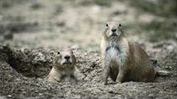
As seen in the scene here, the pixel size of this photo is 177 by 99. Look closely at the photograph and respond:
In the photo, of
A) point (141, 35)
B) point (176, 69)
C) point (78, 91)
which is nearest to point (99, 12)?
point (141, 35)

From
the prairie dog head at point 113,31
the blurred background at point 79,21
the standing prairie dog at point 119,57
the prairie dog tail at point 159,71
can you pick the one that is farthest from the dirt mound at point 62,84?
the blurred background at point 79,21

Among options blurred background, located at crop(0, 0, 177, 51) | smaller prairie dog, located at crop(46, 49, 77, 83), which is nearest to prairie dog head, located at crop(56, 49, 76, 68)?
smaller prairie dog, located at crop(46, 49, 77, 83)

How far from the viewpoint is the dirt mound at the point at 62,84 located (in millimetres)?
8062

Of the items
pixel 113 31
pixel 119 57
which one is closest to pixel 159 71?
pixel 119 57

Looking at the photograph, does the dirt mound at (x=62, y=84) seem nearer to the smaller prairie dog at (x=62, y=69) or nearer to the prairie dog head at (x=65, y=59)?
the smaller prairie dog at (x=62, y=69)

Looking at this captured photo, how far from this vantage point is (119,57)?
9.02 meters

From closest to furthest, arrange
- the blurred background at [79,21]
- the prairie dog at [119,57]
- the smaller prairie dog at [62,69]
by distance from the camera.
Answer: the prairie dog at [119,57], the smaller prairie dog at [62,69], the blurred background at [79,21]

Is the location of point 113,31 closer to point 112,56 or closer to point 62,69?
point 112,56

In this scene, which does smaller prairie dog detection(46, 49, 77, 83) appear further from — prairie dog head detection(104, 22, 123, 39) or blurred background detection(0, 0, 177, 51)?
blurred background detection(0, 0, 177, 51)

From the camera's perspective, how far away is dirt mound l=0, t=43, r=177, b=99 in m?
8.06

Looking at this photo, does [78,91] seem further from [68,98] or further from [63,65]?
[63,65]

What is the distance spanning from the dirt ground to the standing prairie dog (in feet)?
0.91

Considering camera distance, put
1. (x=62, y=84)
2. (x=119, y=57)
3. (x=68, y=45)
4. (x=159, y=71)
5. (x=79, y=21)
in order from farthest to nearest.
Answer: (x=79, y=21), (x=68, y=45), (x=159, y=71), (x=119, y=57), (x=62, y=84)

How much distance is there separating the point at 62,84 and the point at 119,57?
41.1 inches
